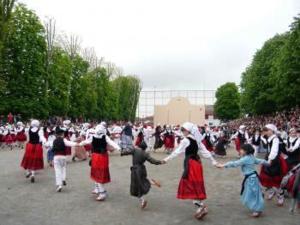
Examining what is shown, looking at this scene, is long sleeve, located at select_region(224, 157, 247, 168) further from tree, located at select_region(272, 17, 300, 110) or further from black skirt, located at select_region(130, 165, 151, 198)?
tree, located at select_region(272, 17, 300, 110)

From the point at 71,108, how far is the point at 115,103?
26.2 metres

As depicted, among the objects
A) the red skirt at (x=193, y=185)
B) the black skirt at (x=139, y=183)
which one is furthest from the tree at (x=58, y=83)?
the red skirt at (x=193, y=185)

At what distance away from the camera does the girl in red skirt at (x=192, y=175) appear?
365 inches

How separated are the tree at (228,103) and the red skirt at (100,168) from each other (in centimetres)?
8955

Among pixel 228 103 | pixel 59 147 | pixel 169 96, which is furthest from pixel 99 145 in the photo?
pixel 169 96

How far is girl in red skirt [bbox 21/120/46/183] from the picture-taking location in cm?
1425

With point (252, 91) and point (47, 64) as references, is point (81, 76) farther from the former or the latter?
point (252, 91)

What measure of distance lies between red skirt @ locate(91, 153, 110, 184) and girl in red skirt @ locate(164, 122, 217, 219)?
2440 millimetres

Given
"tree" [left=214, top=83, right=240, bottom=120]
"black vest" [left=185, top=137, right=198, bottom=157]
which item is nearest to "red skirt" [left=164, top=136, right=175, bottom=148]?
"black vest" [left=185, top=137, right=198, bottom=157]

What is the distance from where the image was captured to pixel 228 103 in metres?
101

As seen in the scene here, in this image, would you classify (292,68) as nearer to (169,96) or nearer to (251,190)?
(251,190)

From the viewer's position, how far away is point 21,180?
1438cm

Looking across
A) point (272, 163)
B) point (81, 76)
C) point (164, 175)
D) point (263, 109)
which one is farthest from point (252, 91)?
point (272, 163)

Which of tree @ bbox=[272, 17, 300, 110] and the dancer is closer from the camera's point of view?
the dancer
